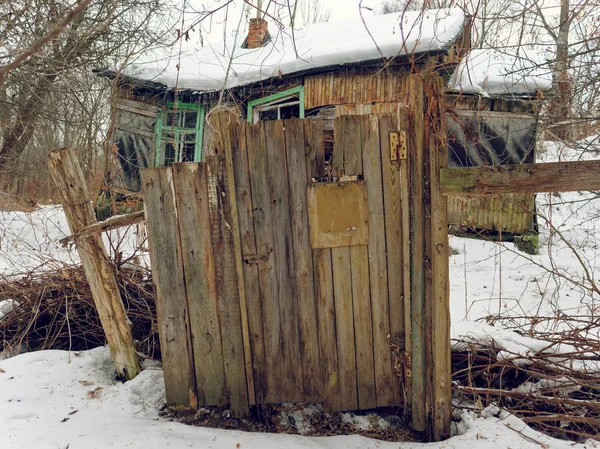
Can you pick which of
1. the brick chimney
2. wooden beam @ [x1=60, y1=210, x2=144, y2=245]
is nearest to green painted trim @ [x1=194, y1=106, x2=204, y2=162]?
the brick chimney

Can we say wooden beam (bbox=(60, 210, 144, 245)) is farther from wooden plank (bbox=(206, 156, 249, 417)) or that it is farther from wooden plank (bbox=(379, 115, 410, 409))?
wooden plank (bbox=(379, 115, 410, 409))

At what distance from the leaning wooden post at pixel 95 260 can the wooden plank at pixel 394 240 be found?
1.98m

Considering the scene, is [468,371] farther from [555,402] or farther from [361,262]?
[361,262]

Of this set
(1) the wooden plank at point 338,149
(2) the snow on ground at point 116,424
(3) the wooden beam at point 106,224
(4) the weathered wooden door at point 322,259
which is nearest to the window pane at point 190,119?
(3) the wooden beam at point 106,224

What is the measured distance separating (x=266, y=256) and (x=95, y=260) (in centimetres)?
131

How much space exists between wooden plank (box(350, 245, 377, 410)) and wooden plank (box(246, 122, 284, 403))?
52 centimetres

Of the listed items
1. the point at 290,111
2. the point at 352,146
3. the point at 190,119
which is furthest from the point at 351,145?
the point at 190,119

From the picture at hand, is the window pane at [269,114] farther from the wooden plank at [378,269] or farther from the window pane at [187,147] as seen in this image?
the wooden plank at [378,269]

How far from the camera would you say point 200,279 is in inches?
106

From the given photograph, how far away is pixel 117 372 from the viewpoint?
3.10 metres

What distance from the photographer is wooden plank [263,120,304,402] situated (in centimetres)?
257

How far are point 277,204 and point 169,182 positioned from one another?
2.45 ft

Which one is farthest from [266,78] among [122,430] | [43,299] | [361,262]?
[122,430]

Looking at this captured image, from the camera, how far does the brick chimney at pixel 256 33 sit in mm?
10898
